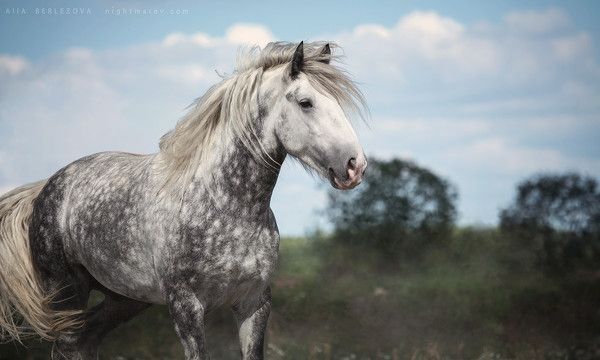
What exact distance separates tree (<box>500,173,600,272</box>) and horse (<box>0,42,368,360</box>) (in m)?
8.05

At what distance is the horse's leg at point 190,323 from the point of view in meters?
4.91

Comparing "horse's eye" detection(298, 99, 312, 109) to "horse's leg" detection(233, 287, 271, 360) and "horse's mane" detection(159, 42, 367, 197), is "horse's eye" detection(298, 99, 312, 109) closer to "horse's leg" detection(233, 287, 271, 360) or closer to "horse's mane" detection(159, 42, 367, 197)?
"horse's mane" detection(159, 42, 367, 197)

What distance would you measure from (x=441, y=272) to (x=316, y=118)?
8523mm

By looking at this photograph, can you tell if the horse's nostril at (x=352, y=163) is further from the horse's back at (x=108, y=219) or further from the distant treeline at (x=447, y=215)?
the distant treeline at (x=447, y=215)

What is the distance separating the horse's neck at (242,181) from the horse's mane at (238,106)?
73 mm

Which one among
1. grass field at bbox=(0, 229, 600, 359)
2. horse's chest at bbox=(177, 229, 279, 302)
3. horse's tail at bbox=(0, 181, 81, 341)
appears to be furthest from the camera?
grass field at bbox=(0, 229, 600, 359)

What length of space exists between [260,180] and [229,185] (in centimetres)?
21

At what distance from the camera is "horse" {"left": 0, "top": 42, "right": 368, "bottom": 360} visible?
4.72 meters

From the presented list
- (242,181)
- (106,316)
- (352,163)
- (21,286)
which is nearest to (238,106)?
(242,181)

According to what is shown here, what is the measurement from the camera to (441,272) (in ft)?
41.5

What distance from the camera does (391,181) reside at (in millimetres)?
12070

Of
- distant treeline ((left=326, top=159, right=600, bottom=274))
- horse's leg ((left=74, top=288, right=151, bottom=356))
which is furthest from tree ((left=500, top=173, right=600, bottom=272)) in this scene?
Result: horse's leg ((left=74, top=288, right=151, bottom=356))

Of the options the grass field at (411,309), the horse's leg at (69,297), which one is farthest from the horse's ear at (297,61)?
the grass field at (411,309)

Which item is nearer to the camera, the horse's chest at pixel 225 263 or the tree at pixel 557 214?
the horse's chest at pixel 225 263
